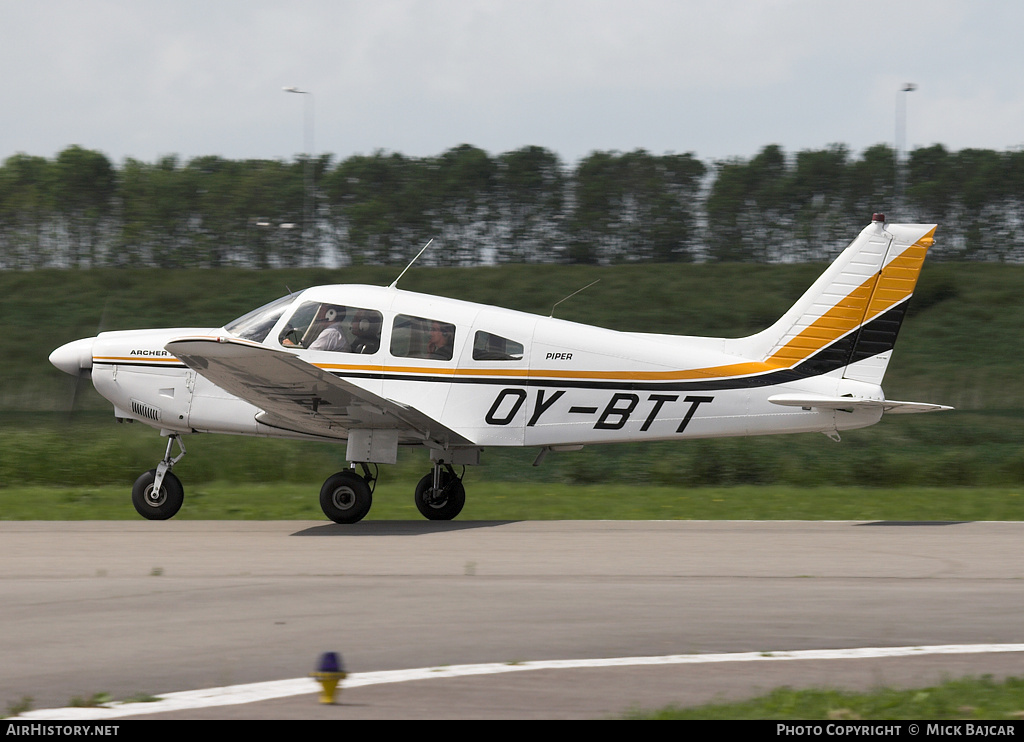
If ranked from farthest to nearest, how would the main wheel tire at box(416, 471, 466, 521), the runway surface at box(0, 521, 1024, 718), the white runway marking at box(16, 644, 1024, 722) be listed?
the main wheel tire at box(416, 471, 466, 521) → the runway surface at box(0, 521, 1024, 718) → the white runway marking at box(16, 644, 1024, 722)

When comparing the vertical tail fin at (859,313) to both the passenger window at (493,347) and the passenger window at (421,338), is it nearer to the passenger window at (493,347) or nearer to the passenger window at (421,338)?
the passenger window at (493,347)

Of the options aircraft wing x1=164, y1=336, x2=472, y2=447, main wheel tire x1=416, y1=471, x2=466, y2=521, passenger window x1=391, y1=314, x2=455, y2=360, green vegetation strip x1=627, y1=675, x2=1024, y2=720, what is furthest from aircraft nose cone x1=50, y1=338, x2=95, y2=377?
green vegetation strip x1=627, y1=675, x2=1024, y2=720

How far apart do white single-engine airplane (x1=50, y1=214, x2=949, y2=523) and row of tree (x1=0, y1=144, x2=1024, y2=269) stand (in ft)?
90.8

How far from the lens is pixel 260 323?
12062 millimetres

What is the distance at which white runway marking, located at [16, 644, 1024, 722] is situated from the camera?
4477 mm

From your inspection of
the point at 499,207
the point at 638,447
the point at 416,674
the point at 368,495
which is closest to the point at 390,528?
the point at 368,495

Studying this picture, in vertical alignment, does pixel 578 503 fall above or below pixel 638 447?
below

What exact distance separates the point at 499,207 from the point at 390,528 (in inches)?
1270

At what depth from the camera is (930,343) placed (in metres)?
34.5

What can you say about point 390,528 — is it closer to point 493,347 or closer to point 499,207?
point 493,347

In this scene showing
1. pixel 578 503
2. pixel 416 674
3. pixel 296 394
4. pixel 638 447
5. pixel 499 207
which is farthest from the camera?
pixel 499 207

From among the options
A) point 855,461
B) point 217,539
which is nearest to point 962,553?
point 217,539

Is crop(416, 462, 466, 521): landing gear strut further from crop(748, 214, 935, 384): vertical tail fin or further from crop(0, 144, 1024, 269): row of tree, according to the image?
crop(0, 144, 1024, 269): row of tree

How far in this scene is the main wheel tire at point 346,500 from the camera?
11711 millimetres
